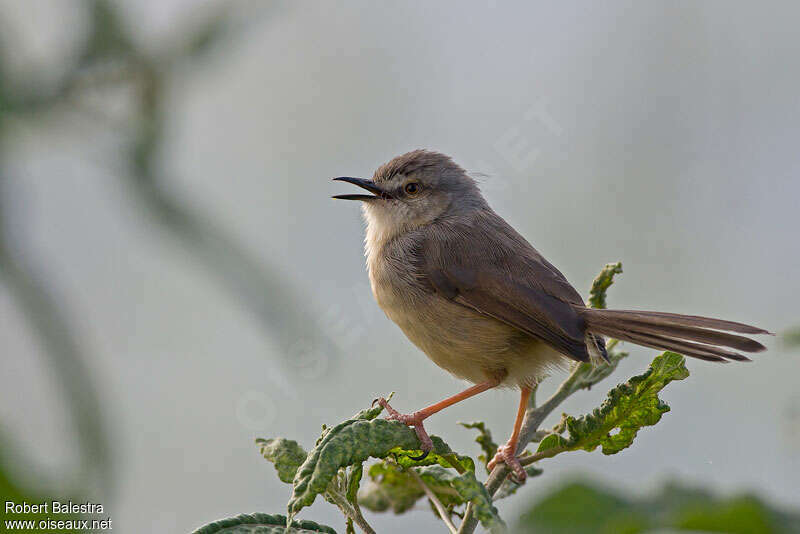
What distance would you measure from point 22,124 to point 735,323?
1.78m

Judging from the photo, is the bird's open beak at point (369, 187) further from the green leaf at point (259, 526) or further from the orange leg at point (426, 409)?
the green leaf at point (259, 526)

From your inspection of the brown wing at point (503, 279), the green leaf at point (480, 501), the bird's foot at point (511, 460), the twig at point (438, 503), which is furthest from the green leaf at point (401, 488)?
the brown wing at point (503, 279)

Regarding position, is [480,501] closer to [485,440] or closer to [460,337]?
[485,440]

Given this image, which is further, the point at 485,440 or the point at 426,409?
the point at 426,409

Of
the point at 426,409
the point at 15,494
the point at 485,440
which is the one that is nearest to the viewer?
the point at 15,494

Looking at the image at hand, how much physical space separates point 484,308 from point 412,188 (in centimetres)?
91

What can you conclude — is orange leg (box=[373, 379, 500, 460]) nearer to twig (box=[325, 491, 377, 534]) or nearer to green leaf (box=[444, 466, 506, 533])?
twig (box=[325, 491, 377, 534])

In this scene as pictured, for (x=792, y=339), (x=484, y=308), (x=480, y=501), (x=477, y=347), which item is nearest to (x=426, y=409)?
(x=477, y=347)

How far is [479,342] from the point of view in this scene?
2.72m

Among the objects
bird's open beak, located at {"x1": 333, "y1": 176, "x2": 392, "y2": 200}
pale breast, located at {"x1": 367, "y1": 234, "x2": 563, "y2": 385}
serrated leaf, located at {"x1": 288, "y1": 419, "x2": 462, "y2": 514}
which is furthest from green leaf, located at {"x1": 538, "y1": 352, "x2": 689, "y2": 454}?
bird's open beak, located at {"x1": 333, "y1": 176, "x2": 392, "y2": 200}

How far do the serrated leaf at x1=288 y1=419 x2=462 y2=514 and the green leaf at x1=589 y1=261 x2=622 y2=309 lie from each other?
0.74m

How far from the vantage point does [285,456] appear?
171 cm

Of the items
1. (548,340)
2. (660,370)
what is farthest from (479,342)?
(660,370)

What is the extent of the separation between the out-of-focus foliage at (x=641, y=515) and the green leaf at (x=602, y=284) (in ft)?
4.60
